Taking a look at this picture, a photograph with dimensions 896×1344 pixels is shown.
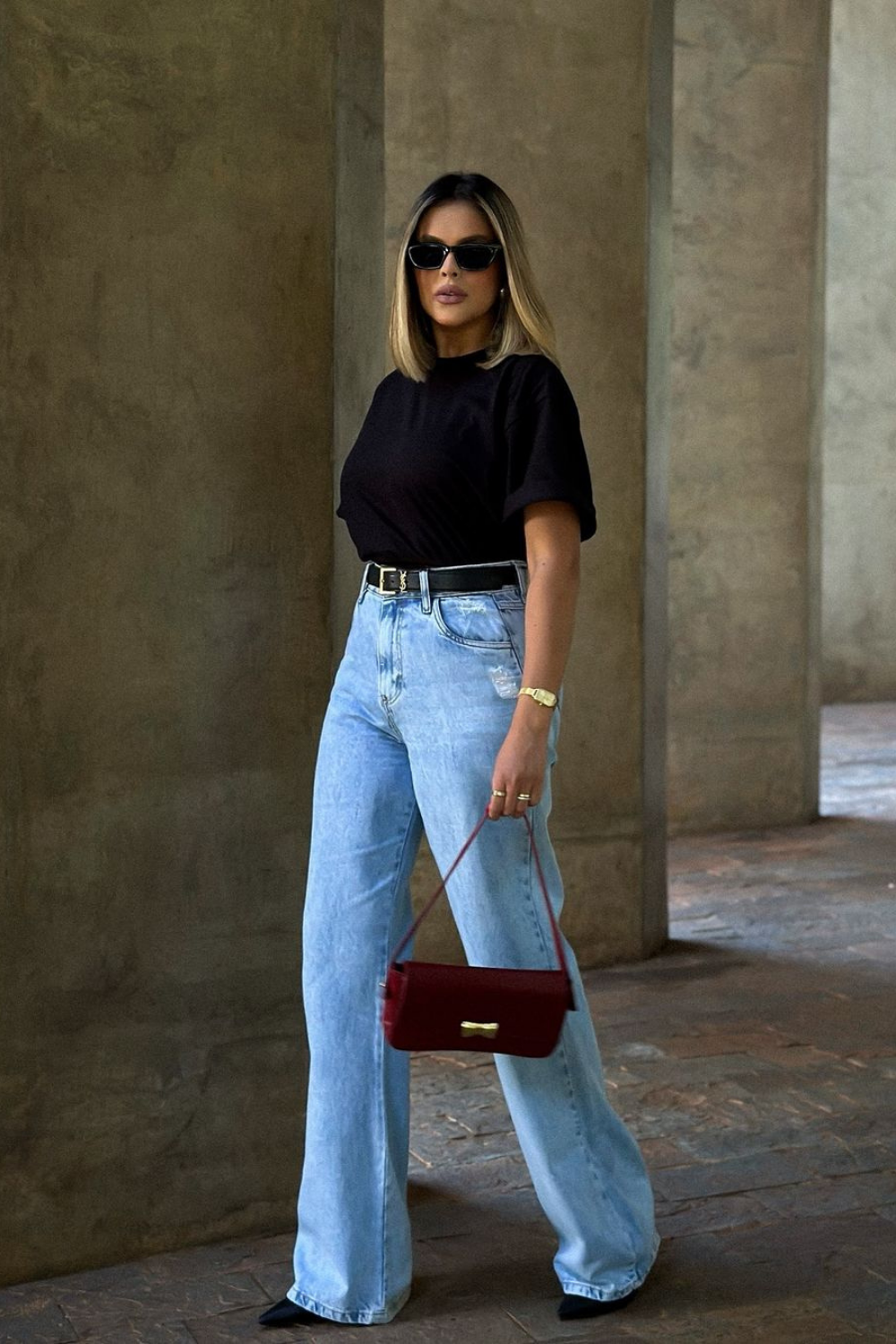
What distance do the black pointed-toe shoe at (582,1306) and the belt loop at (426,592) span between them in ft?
4.44

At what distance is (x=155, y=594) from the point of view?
357 cm

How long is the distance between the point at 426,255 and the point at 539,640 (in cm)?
73

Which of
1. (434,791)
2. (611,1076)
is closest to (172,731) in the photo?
(434,791)

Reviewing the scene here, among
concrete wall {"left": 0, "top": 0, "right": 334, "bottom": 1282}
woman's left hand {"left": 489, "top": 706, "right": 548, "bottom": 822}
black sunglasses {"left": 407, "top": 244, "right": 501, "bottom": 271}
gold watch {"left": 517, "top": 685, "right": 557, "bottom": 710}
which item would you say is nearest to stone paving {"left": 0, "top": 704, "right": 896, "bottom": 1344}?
concrete wall {"left": 0, "top": 0, "right": 334, "bottom": 1282}

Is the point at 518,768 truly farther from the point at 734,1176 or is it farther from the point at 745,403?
the point at 745,403

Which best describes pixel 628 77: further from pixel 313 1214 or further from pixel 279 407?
pixel 313 1214

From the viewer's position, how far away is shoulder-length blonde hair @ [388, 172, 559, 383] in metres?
3.18

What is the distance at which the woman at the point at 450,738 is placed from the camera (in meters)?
3.14

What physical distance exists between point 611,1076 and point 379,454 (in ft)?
7.86

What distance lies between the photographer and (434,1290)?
3539 mm

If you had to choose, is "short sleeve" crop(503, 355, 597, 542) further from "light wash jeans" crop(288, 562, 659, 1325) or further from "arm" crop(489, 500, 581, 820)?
"light wash jeans" crop(288, 562, 659, 1325)

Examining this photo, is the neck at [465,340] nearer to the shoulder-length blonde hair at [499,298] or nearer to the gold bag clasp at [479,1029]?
the shoulder-length blonde hair at [499,298]

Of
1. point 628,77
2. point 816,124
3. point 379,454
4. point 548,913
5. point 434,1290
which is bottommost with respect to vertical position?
point 434,1290

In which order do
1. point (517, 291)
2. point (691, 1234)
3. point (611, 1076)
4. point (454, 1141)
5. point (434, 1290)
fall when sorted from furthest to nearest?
point (611, 1076), point (454, 1141), point (691, 1234), point (434, 1290), point (517, 291)
